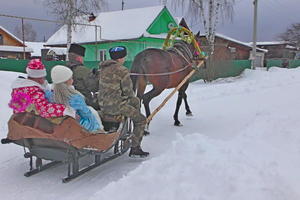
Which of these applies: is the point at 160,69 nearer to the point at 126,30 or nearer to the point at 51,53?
the point at 51,53

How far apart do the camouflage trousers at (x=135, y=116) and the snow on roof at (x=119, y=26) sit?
62.8 feet

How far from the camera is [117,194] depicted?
292 cm

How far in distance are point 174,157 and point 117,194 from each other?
3.10 ft

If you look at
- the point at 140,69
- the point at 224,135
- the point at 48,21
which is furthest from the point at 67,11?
the point at 224,135

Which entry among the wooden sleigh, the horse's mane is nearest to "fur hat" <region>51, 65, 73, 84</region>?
the wooden sleigh

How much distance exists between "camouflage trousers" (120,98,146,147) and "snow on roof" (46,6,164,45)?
62.8 ft

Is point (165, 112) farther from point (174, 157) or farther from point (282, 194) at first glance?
point (282, 194)

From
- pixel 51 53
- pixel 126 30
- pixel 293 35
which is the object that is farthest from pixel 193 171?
pixel 293 35

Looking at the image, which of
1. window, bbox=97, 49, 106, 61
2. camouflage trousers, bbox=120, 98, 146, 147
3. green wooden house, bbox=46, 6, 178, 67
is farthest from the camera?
green wooden house, bbox=46, 6, 178, 67

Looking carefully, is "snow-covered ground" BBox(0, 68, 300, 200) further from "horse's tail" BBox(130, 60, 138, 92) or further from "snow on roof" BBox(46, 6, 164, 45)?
"snow on roof" BBox(46, 6, 164, 45)

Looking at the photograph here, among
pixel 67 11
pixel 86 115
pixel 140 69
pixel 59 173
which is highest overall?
pixel 67 11

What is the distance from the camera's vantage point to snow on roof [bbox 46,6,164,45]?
24105 mm

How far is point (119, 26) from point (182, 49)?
20255 millimetres

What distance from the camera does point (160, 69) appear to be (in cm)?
602
